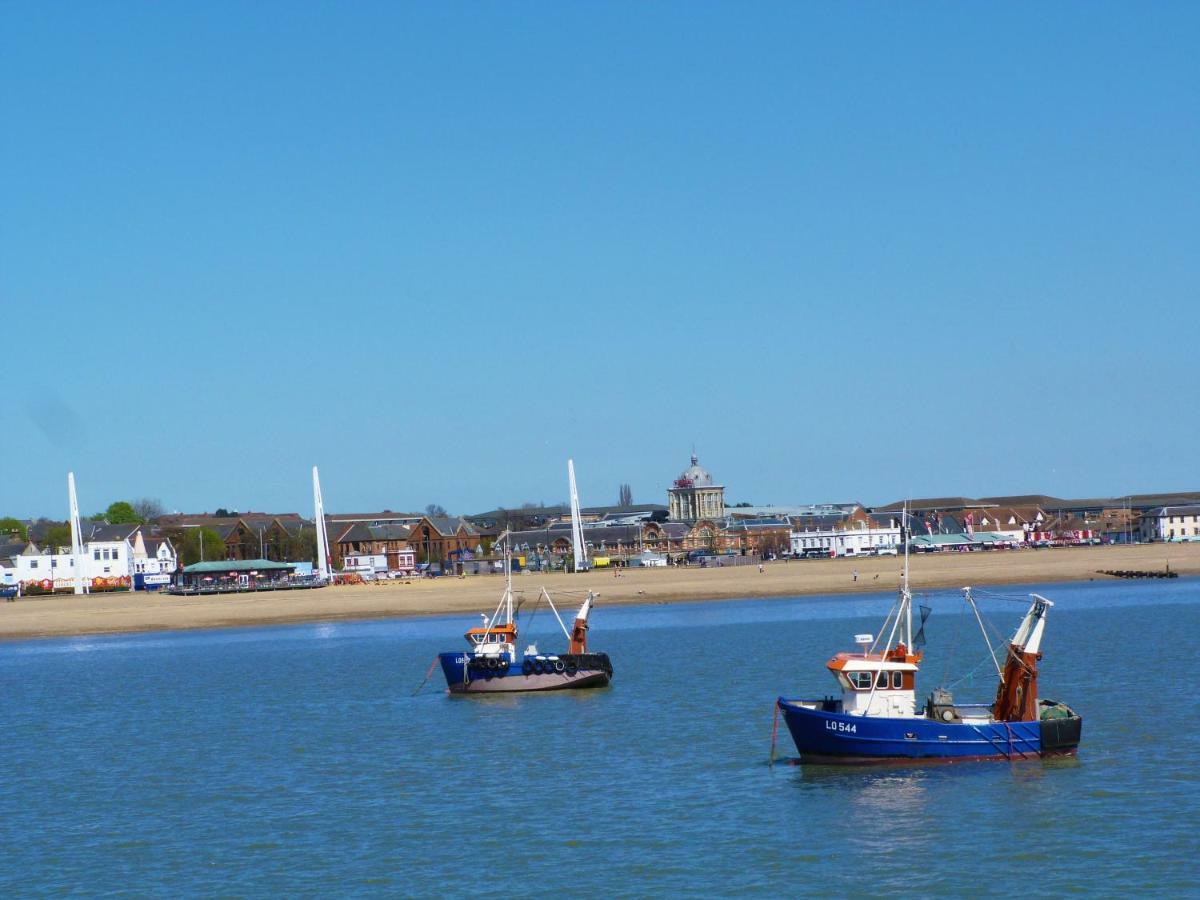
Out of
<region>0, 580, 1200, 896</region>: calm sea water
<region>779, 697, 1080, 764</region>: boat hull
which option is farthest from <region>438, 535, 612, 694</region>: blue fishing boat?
<region>779, 697, 1080, 764</region>: boat hull

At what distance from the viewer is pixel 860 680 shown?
136 feet

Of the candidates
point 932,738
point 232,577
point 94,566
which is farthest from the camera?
point 94,566

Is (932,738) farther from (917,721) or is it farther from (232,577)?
(232,577)

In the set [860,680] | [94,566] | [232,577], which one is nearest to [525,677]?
[860,680]

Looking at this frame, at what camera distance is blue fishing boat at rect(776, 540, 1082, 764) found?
40844 millimetres

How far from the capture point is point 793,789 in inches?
1539

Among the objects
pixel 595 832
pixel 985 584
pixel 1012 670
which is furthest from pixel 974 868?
pixel 985 584

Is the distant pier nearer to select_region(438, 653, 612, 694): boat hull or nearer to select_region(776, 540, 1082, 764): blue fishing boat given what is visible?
select_region(438, 653, 612, 694): boat hull

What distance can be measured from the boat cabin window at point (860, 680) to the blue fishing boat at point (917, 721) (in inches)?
1.0

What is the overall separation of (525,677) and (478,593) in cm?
7585

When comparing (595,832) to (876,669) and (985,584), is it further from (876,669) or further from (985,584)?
(985,584)

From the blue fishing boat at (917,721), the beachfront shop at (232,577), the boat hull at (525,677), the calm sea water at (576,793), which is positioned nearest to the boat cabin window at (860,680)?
the blue fishing boat at (917,721)

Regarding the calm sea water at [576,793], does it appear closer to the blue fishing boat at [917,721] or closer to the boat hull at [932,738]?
the boat hull at [932,738]

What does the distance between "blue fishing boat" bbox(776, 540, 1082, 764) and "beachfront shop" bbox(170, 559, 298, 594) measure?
5162 inches
